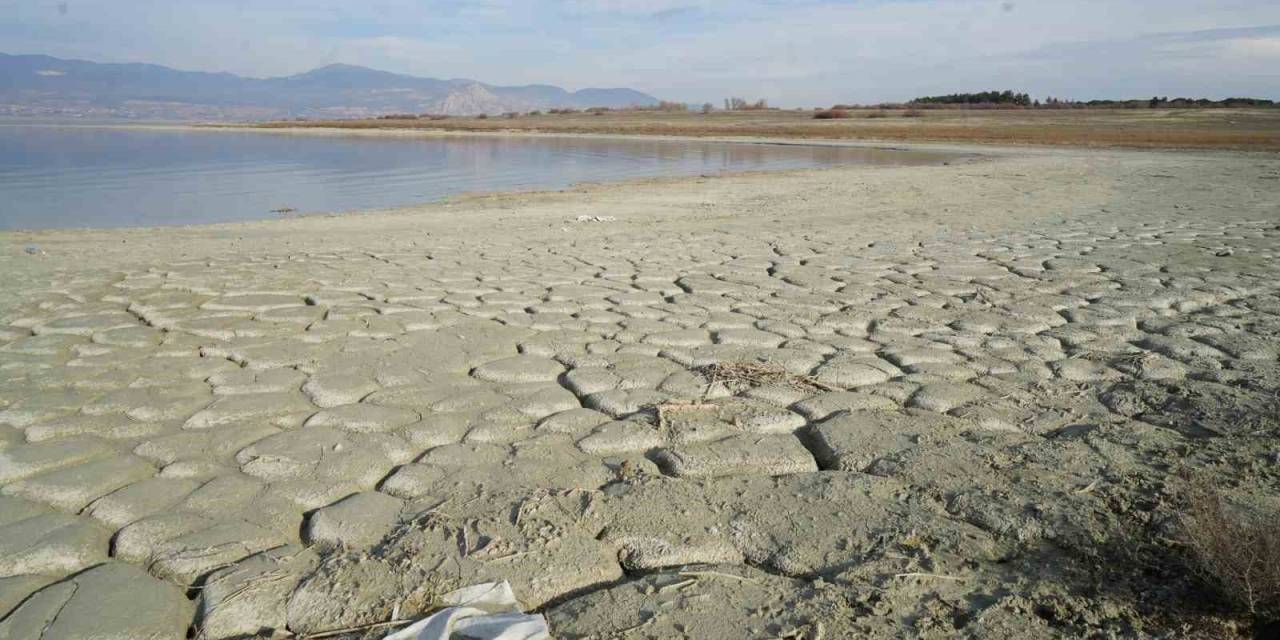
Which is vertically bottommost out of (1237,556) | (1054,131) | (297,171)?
(1237,556)

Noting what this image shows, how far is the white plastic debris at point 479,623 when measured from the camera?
1529 millimetres

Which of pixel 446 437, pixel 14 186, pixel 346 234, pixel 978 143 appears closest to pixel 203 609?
pixel 446 437

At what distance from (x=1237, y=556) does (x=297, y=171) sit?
19.1 metres

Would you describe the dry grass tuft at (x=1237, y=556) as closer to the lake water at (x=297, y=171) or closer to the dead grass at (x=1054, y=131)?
the lake water at (x=297, y=171)

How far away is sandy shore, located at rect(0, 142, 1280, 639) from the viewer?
5.60 feet

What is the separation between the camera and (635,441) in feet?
8.30

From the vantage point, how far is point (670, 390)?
2998 millimetres

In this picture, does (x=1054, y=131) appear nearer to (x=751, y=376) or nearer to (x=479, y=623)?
(x=751, y=376)

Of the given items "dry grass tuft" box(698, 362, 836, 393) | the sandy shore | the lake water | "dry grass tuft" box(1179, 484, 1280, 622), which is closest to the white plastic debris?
the sandy shore

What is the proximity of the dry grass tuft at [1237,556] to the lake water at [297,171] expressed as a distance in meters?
11.1

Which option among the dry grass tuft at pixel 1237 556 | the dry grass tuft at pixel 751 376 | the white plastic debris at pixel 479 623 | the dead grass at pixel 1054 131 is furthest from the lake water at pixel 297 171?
the dry grass tuft at pixel 1237 556

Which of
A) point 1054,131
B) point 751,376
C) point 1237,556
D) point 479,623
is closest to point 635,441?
point 751,376

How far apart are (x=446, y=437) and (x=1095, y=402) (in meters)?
2.32

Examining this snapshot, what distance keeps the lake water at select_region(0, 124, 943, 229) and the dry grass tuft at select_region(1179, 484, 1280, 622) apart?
11.1 m
